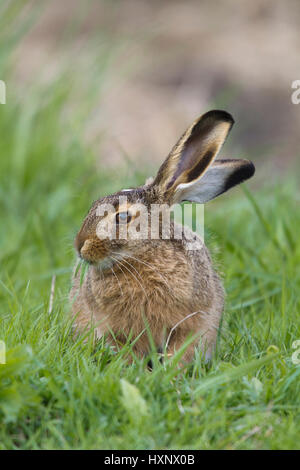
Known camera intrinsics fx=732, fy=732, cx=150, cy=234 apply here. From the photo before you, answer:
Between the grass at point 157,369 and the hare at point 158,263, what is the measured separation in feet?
0.72

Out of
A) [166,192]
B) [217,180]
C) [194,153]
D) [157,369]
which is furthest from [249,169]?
[157,369]

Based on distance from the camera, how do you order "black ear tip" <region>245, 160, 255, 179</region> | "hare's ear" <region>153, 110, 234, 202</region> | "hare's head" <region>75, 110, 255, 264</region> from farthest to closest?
"black ear tip" <region>245, 160, 255, 179</region>, "hare's ear" <region>153, 110, 234, 202</region>, "hare's head" <region>75, 110, 255, 264</region>

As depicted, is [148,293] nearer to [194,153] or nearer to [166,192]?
[166,192]

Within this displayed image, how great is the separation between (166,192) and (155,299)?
653 millimetres

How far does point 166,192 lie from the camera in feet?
14.2

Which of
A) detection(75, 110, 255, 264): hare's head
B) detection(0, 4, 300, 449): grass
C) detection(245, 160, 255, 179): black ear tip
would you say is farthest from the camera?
detection(245, 160, 255, 179): black ear tip

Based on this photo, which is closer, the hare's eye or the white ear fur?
the hare's eye

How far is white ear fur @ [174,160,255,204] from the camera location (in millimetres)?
4329

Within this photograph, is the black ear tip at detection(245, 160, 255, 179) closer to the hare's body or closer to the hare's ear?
the hare's ear

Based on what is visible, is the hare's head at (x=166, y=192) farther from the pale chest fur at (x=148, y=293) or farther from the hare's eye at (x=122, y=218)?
the pale chest fur at (x=148, y=293)

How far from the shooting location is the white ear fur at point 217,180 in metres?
4.33

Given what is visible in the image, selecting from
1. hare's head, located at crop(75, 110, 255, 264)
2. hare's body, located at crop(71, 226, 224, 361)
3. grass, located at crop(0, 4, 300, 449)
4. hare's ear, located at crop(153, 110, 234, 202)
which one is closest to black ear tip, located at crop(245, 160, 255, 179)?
hare's head, located at crop(75, 110, 255, 264)

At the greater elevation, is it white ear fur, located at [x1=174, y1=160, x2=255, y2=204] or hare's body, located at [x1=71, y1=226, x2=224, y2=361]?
white ear fur, located at [x1=174, y1=160, x2=255, y2=204]
